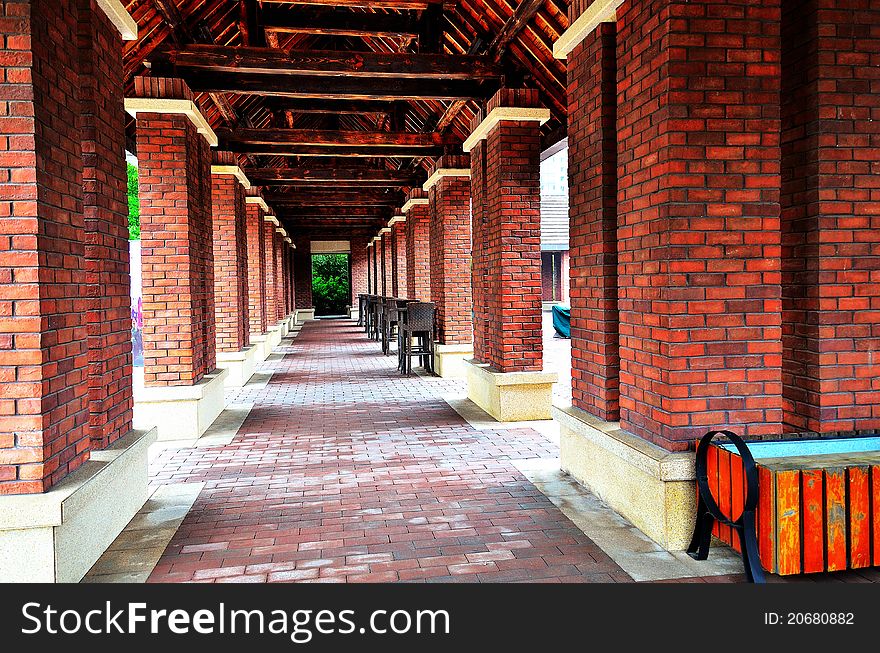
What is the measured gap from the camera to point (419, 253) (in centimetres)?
1428

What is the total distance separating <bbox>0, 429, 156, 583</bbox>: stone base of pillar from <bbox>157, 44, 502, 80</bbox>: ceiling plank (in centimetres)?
423

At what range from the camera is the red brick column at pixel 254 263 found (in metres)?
13.2

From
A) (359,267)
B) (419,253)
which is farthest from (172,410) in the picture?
(359,267)

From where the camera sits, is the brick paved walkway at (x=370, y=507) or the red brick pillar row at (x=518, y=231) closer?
the brick paved walkway at (x=370, y=507)

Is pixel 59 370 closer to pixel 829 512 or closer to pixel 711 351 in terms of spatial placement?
pixel 711 351

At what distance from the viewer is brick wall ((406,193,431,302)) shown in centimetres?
1412

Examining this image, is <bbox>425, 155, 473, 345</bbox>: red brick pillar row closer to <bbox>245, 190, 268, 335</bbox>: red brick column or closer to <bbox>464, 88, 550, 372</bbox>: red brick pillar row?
<bbox>464, 88, 550, 372</bbox>: red brick pillar row

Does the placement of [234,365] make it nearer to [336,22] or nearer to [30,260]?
[336,22]

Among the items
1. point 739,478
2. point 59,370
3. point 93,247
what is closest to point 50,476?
point 59,370

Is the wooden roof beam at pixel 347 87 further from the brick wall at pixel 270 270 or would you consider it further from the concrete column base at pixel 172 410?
the brick wall at pixel 270 270

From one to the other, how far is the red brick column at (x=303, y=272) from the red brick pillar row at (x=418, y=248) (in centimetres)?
1782

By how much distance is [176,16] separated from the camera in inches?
243

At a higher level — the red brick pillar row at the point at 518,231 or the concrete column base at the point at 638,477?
the red brick pillar row at the point at 518,231

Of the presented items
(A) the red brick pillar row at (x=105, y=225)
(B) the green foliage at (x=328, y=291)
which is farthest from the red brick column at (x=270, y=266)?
(B) the green foliage at (x=328, y=291)
